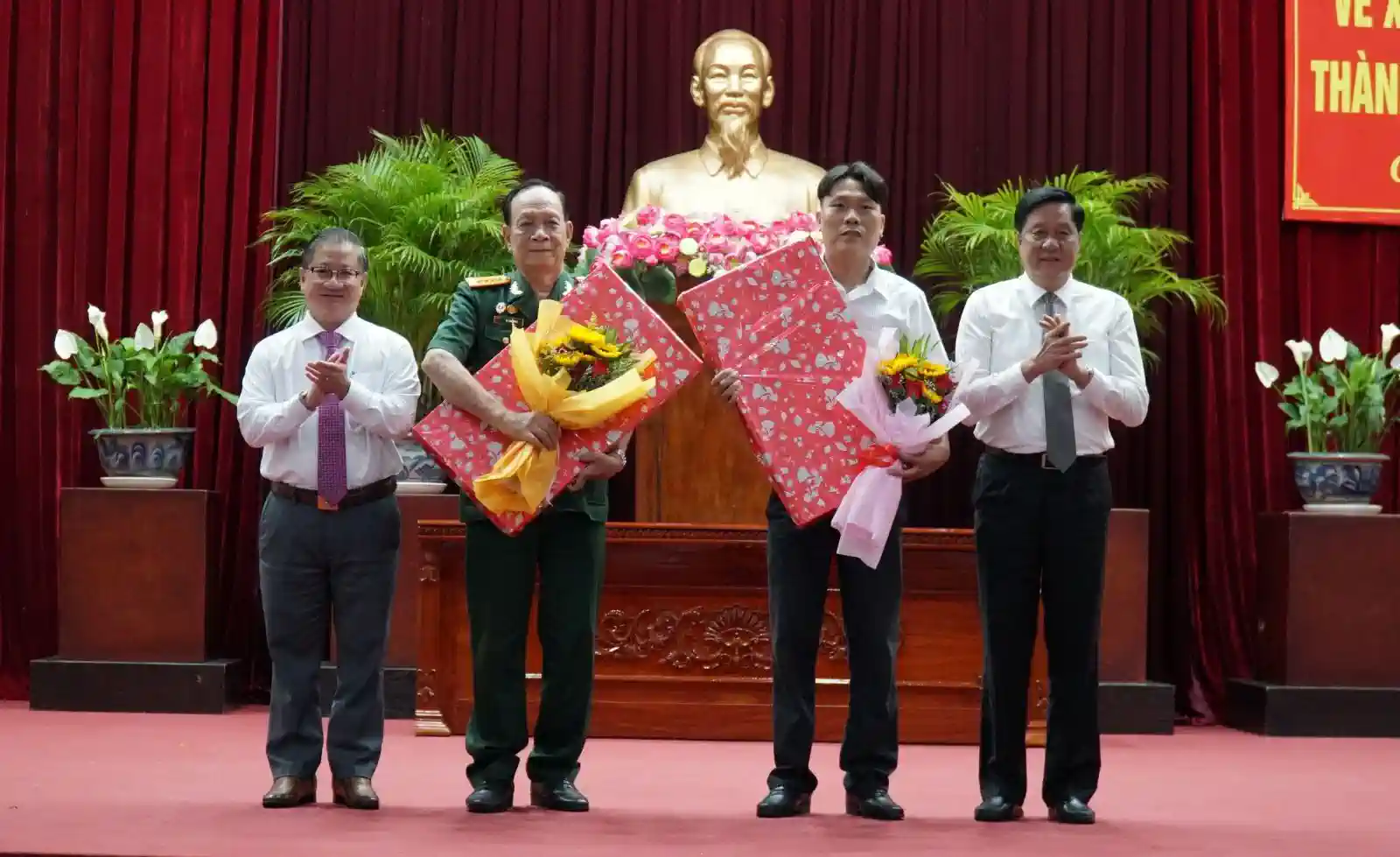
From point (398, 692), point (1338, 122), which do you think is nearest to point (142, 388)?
point (398, 692)


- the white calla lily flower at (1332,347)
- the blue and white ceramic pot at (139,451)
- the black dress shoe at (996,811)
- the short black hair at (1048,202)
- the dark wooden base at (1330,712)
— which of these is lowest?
the dark wooden base at (1330,712)

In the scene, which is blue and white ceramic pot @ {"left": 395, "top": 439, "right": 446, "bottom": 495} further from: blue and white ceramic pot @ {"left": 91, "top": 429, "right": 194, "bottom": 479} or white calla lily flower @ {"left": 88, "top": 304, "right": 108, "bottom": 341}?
white calla lily flower @ {"left": 88, "top": 304, "right": 108, "bottom": 341}

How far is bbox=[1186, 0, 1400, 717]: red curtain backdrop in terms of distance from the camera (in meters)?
6.30

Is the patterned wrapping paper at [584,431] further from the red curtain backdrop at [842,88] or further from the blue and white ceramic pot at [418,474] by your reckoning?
the red curtain backdrop at [842,88]

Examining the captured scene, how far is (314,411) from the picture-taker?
11.1 feet

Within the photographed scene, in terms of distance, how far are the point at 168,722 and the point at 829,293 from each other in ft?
9.72

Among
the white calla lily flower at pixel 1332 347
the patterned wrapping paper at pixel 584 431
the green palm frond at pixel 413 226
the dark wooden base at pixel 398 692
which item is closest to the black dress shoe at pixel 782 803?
the patterned wrapping paper at pixel 584 431

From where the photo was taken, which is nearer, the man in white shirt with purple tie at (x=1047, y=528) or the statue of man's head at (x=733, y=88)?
the man in white shirt with purple tie at (x=1047, y=528)

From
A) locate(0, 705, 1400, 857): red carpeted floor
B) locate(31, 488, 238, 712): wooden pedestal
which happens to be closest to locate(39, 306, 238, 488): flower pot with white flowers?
locate(31, 488, 238, 712): wooden pedestal

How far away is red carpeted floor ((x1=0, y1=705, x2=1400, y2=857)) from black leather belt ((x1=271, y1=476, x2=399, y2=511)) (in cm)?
60

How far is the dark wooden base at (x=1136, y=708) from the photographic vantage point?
5.57 m

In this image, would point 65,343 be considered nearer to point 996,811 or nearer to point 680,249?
point 680,249

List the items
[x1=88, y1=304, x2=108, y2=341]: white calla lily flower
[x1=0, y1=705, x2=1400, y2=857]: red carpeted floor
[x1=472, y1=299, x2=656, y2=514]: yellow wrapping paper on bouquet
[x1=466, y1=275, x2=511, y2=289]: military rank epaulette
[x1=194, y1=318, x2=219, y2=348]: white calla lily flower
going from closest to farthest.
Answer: [x1=0, y1=705, x2=1400, y2=857]: red carpeted floor, [x1=472, y1=299, x2=656, y2=514]: yellow wrapping paper on bouquet, [x1=466, y1=275, x2=511, y2=289]: military rank epaulette, [x1=88, y1=304, x2=108, y2=341]: white calla lily flower, [x1=194, y1=318, x2=219, y2=348]: white calla lily flower

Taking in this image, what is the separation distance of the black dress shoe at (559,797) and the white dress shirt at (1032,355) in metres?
1.06
